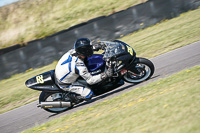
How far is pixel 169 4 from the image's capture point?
1590cm

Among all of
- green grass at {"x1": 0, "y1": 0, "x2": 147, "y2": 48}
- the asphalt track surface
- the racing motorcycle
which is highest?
green grass at {"x1": 0, "y1": 0, "x2": 147, "y2": 48}

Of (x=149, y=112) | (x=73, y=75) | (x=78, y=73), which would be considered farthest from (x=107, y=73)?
(x=149, y=112)

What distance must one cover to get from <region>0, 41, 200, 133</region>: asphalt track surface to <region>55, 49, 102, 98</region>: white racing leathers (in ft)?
1.69

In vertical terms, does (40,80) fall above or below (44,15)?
below

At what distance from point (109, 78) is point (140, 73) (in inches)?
32.9

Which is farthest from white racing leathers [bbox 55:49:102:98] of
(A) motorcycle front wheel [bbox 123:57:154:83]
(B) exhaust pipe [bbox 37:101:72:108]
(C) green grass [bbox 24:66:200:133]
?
(A) motorcycle front wheel [bbox 123:57:154:83]

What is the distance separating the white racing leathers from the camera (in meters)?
6.03

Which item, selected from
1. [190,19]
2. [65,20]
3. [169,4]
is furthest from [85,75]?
[65,20]

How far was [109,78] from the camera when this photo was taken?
20.5 ft

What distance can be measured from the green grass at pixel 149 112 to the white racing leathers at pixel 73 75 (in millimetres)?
621

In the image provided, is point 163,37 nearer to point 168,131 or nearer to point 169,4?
point 169,4

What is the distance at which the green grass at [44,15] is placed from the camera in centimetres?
2017

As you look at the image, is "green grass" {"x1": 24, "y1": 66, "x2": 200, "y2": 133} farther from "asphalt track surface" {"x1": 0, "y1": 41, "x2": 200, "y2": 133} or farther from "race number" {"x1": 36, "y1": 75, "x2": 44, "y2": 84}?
"race number" {"x1": 36, "y1": 75, "x2": 44, "y2": 84}

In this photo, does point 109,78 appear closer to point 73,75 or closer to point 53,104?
point 73,75
